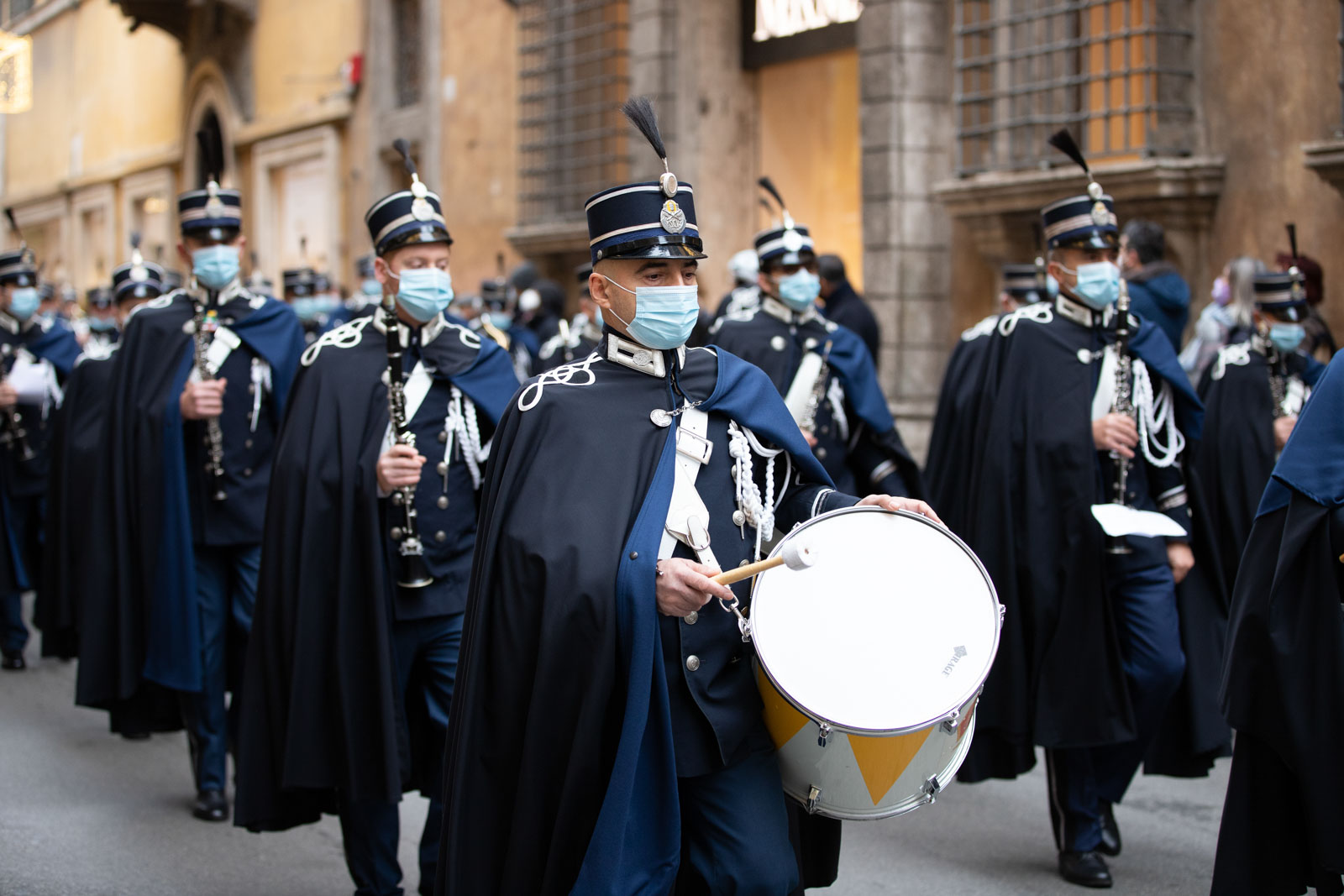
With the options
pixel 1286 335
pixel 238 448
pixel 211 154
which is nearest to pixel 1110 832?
pixel 1286 335

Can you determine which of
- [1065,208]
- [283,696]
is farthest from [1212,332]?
[283,696]

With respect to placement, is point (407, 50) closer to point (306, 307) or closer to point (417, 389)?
point (306, 307)

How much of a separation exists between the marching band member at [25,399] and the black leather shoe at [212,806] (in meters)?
4.08

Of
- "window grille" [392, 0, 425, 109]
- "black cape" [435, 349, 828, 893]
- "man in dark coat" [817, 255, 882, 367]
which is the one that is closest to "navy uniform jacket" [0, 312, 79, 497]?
"man in dark coat" [817, 255, 882, 367]

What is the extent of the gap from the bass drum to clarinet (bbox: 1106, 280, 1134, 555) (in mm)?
2381

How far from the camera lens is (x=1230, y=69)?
1023 cm

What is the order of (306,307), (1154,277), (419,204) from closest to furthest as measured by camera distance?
1. (419,204)
2. (1154,277)
3. (306,307)

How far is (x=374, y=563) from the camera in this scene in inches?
200

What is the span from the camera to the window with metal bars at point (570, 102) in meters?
16.9

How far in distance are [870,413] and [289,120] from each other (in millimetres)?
18437

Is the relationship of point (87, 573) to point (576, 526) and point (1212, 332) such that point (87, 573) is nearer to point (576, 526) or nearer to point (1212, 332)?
point (576, 526)

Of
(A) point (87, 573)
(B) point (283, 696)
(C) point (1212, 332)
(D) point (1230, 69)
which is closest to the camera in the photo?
(B) point (283, 696)

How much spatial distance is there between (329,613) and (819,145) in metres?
10.8

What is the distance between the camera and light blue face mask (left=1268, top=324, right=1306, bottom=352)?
7.41 metres
